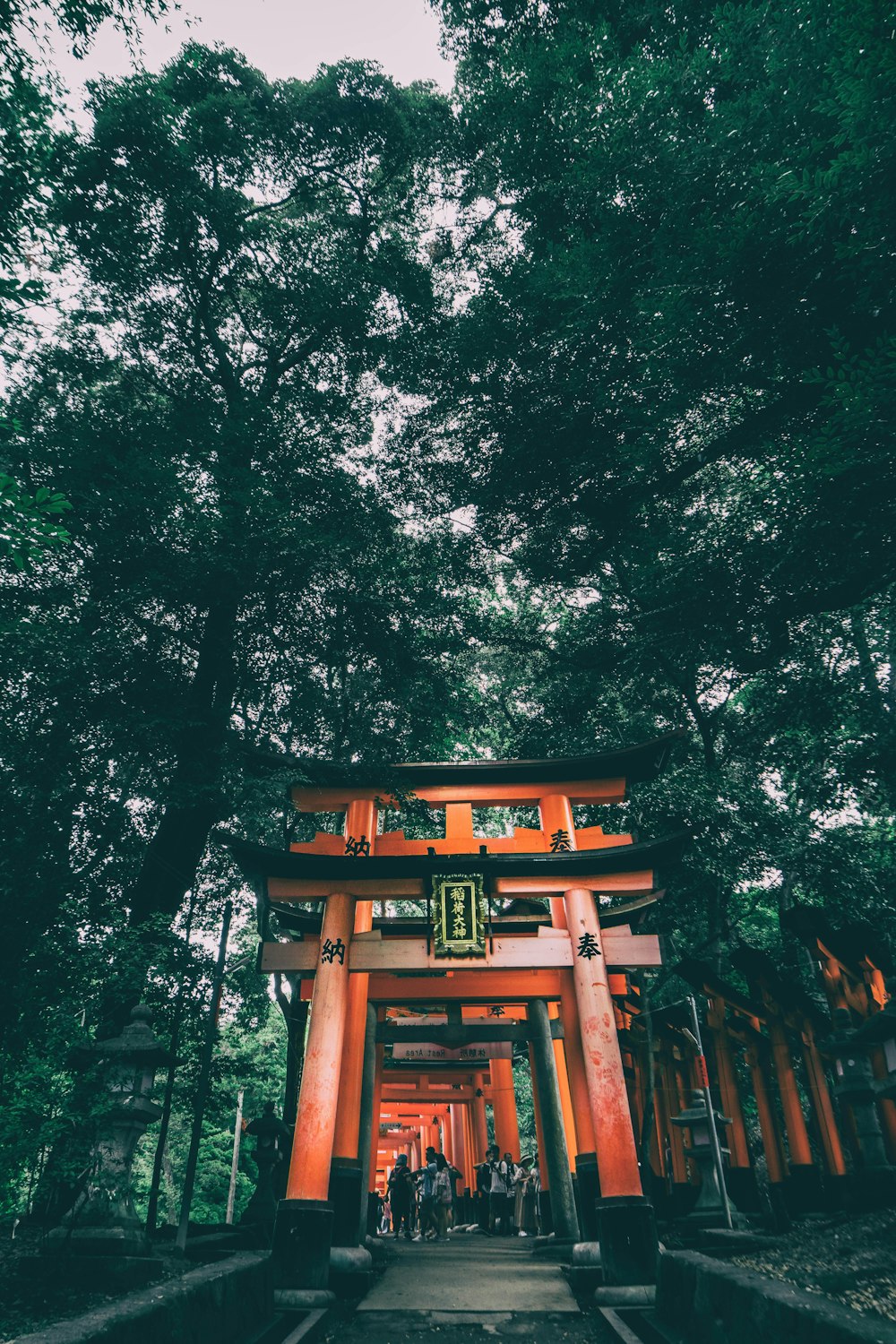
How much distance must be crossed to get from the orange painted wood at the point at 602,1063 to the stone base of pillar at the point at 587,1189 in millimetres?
1124

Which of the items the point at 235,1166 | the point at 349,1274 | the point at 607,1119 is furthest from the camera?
the point at 235,1166

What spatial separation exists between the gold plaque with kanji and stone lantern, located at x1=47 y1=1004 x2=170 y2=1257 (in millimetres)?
3418

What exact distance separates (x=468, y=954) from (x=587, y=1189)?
339cm

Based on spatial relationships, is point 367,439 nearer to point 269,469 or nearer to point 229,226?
point 269,469

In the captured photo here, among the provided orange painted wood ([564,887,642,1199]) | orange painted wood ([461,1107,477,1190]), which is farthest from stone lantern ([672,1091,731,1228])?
orange painted wood ([461,1107,477,1190])

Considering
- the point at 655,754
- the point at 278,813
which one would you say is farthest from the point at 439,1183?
the point at 655,754

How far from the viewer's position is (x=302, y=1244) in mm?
7113

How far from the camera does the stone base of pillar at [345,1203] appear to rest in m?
8.23

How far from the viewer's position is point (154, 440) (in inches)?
421

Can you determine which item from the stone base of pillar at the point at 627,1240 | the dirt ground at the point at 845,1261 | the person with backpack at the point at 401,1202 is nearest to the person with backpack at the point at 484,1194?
the person with backpack at the point at 401,1202

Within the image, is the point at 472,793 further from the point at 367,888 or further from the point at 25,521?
the point at 25,521

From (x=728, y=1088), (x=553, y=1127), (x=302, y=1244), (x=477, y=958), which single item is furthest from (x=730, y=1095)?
(x=302, y=1244)

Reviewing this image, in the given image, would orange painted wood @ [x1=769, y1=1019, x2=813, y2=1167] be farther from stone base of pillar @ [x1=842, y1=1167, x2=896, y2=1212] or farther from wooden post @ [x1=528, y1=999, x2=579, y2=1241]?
wooden post @ [x1=528, y1=999, x2=579, y2=1241]

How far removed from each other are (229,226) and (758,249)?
1031cm
